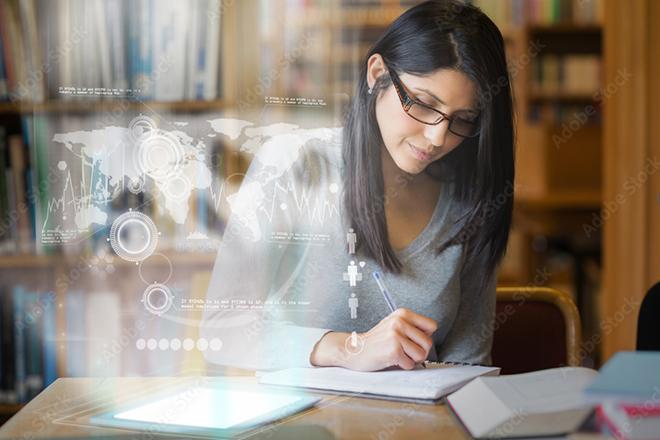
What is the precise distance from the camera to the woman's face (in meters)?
1.24

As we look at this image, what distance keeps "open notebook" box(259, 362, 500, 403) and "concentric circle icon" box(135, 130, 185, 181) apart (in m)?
0.34

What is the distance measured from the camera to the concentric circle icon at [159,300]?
1.20 m

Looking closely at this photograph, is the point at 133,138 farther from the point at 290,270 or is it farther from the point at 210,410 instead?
the point at 210,410

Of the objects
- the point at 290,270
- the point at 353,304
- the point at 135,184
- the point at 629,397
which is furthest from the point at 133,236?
the point at 629,397

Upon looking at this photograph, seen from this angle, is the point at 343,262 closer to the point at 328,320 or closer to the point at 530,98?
the point at 328,320

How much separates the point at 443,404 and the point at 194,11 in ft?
2.46

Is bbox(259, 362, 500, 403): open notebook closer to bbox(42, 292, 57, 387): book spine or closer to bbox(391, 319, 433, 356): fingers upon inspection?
bbox(391, 319, 433, 356): fingers

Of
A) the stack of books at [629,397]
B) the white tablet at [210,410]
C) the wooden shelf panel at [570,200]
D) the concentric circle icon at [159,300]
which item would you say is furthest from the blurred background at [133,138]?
the wooden shelf panel at [570,200]

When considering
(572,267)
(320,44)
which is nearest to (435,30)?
(320,44)

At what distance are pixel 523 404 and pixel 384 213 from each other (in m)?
0.41

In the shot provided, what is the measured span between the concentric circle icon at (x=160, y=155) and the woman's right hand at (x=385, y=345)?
0.35m

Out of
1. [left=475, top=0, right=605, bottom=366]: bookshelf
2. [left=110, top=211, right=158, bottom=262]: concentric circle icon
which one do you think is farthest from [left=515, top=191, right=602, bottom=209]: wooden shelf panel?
[left=110, top=211, right=158, bottom=262]: concentric circle icon

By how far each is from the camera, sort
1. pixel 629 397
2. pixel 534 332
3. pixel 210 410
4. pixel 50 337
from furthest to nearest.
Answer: pixel 534 332 < pixel 50 337 < pixel 210 410 < pixel 629 397

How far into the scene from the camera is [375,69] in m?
1.27
